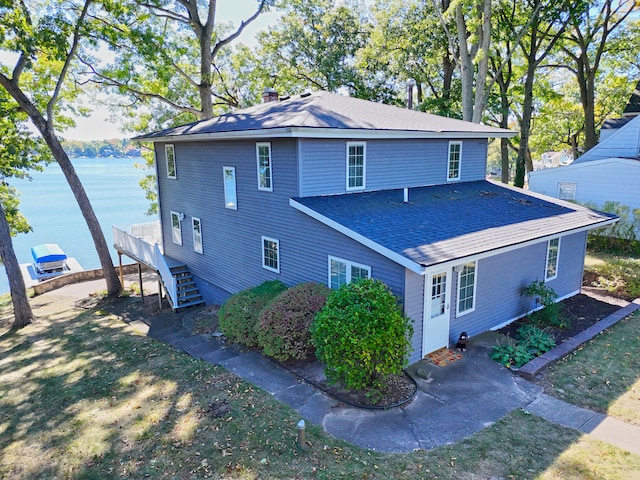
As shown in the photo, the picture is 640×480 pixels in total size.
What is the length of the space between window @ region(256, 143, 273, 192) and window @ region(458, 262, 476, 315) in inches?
222

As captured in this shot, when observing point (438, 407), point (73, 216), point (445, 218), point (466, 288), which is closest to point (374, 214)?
point (445, 218)

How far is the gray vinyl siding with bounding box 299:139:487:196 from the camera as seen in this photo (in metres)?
11.1

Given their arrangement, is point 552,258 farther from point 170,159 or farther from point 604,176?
point 170,159

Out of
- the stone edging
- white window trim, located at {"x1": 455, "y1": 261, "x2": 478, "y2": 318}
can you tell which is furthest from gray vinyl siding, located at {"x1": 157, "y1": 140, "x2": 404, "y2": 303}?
the stone edging

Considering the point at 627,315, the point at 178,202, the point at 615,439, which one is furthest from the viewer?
the point at 178,202

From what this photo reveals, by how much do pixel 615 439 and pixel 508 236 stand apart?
4804 millimetres

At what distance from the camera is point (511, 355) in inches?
373

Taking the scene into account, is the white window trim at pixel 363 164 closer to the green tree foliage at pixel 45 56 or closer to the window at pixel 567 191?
the green tree foliage at pixel 45 56

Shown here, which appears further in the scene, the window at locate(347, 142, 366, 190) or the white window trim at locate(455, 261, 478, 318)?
the window at locate(347, 142, 366, 190)

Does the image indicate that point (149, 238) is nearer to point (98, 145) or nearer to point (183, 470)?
point (183, 470)

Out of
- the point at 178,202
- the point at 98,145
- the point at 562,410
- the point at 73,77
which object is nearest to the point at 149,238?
the point at 178,202

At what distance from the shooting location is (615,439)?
6.74 metres

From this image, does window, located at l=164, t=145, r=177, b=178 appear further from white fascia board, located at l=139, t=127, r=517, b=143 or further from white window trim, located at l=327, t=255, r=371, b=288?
white window trim, located at l=327, t=255, r=371, b=288

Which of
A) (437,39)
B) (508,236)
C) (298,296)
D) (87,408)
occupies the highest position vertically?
(437,39)
